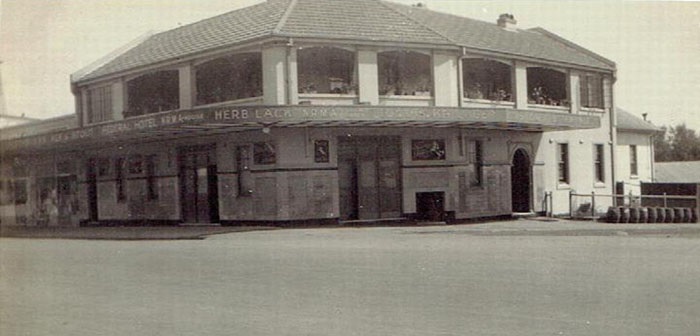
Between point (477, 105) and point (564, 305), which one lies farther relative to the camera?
point (477, 105)

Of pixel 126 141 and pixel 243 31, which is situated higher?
pixel 243 31

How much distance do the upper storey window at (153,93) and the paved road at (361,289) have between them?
10.3 meters

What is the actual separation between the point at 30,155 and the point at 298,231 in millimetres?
14771

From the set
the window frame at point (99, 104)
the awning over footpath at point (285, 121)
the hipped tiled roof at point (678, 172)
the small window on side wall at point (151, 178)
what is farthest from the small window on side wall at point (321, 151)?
the hipped tiled roof at point (678, 172)

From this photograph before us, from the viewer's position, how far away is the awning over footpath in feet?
67.6

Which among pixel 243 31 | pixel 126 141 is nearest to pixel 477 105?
pixel 243 31

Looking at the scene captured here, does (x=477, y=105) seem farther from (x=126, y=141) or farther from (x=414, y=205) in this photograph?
(x=126, y=141)

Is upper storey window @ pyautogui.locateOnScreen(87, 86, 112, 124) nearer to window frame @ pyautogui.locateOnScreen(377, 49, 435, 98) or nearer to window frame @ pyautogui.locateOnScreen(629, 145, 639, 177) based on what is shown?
window frame @ pyautogui.locateOnScreen(377, 49, 435, 98)

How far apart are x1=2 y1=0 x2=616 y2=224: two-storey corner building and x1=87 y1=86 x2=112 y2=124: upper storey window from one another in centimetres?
7

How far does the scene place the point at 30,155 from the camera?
29938 millimetres

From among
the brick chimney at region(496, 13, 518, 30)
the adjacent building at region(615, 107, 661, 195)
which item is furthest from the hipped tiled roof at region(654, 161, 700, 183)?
the brick chimney at region(496, 13, 518, 30)

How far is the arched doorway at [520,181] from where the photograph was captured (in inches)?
1112

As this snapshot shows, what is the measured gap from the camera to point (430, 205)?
24484 mm

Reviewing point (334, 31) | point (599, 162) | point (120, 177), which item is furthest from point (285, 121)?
point (599, 162)
